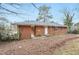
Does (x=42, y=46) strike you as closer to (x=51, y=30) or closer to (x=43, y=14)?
(x=51, y=30)

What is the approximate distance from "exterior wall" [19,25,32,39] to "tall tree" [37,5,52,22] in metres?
0.13

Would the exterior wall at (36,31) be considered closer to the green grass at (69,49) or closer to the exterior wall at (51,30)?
the exterior wall at (51,30)

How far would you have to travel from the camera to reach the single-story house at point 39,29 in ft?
5.31

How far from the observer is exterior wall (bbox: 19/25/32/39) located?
63.8 inches

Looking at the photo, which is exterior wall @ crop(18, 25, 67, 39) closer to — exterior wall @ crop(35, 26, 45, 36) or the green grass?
exterior wall @ crop(35, 26, 45, 36)

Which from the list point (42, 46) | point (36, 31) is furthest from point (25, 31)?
point (42, 46)

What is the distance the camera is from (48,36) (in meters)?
1.62

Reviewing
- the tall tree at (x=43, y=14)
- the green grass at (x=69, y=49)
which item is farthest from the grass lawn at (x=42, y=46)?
the tall tree at (x=43, y=14)

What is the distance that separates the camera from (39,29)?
1.62m

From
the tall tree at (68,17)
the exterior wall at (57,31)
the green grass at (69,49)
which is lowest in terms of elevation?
the green grass at (69,49)

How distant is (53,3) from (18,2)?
306 mm

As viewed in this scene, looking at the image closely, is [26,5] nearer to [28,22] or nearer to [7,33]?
[28,22]

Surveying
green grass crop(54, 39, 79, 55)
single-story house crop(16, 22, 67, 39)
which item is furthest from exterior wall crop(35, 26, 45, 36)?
green grass crop(54, 39, 79, 55)
